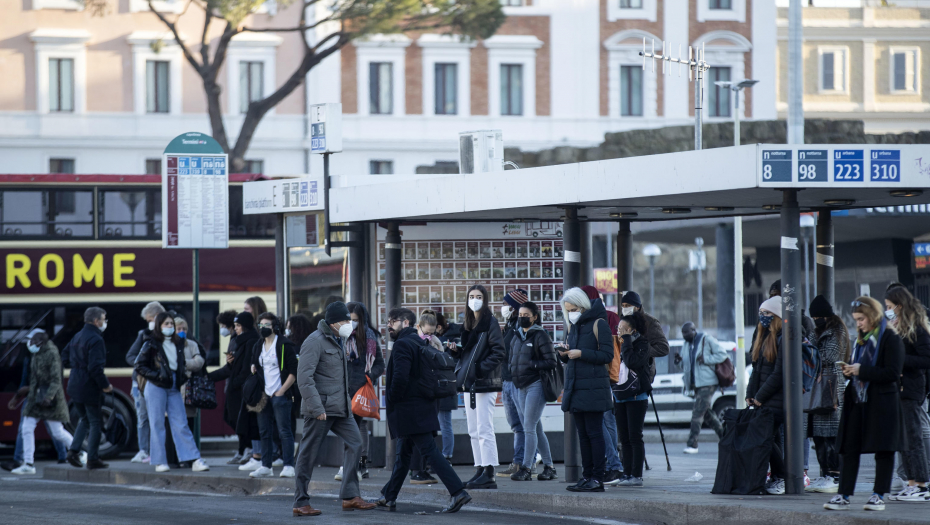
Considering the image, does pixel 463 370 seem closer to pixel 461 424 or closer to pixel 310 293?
pixel 461 424

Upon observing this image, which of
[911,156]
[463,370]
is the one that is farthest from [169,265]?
[911,156]

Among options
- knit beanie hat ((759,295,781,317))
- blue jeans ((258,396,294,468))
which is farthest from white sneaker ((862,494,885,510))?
blue jeans ((258,396,294,468))

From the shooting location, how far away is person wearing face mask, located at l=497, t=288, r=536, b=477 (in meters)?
11.9

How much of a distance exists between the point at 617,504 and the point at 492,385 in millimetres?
2025

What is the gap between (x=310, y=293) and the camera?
15.1m

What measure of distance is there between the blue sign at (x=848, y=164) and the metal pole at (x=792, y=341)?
2.03 ft

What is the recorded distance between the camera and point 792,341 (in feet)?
33.4

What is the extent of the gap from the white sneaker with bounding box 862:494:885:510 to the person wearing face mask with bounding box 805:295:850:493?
1028 mm

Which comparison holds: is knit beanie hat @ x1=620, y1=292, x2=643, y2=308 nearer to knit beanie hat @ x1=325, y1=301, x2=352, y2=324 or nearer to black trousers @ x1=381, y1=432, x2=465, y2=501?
black trousers @ x1=381, y1=432, x2=465, y2=501

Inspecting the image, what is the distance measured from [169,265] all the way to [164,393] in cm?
408

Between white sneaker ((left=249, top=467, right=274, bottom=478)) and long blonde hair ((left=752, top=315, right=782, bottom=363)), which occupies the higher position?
long blonde hair ((left=752, top=315, right=782, bottom=363))

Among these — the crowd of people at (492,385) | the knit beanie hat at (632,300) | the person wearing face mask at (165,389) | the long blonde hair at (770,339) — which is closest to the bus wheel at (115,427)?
the crowd of people at (492,385)

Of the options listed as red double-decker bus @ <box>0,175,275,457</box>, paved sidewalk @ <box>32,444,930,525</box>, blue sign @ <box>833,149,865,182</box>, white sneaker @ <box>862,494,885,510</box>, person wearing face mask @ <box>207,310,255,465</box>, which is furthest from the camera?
red double-decker bus @ <box>0,175,275,457</box>

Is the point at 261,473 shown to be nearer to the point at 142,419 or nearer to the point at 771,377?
the point at 142,419
